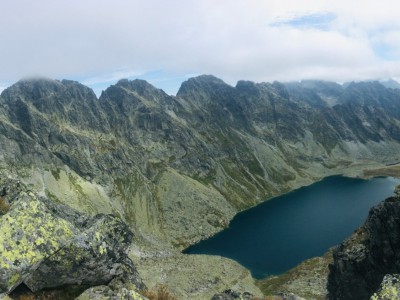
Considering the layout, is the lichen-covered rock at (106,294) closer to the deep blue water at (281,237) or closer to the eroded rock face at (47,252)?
the eroded rock face at (47,252)

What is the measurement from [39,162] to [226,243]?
338ft

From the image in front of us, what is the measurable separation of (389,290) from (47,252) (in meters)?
14.7

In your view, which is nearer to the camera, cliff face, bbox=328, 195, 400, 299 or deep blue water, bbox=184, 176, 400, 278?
cliff face, bbox=328, 195, 400, 299

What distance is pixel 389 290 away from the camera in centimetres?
1568

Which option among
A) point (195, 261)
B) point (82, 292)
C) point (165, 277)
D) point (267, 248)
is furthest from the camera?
point (267, 248)

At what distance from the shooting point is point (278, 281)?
4006 inches

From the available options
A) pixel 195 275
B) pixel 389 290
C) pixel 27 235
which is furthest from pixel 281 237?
pixel 27 235

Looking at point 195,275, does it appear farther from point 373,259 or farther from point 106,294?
point 106,294

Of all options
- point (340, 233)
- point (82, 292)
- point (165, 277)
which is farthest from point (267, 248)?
point (82, 292)

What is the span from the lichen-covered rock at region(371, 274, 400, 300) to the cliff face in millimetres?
28363

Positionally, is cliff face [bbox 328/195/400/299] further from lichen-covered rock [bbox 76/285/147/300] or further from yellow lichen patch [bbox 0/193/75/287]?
yellow lichen patch [bbox 0/193/75/287]

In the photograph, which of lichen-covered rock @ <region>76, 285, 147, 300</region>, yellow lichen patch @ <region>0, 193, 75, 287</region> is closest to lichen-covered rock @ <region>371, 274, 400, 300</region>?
lichen-covered rock @ <region>76, 285, 147, 300</region>

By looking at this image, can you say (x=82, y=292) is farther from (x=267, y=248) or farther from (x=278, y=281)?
(x=267, y=248)

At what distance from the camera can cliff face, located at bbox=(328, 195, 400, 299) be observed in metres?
43.7
